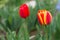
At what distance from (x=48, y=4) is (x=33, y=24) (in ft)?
0.64

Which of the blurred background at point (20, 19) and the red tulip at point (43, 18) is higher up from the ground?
the red tulip at point (43, 18)

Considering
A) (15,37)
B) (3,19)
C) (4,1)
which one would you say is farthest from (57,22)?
(4,1)

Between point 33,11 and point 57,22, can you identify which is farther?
point 33,11

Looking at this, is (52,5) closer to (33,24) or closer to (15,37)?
(33,24)

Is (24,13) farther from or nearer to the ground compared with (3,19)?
farther from the ground

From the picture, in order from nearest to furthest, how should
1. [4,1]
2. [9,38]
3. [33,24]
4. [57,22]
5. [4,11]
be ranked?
[9,38]
[57,22]
[33,24]
[4,11]
[4,1]

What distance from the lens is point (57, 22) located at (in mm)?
1118

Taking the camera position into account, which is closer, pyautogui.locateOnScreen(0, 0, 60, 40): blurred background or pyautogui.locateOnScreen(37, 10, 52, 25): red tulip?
pyautogui.locateOnScreen(37, 10, 52, 25): red tulip


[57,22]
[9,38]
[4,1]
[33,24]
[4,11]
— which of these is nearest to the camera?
[9,38]

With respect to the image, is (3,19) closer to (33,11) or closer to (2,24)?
(2,24)

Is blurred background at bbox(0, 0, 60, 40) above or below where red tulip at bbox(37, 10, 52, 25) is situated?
below

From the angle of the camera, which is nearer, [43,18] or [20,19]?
[43,18]

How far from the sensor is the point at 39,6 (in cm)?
127

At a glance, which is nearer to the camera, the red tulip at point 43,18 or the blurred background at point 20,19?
the red tulip at point 43,18
